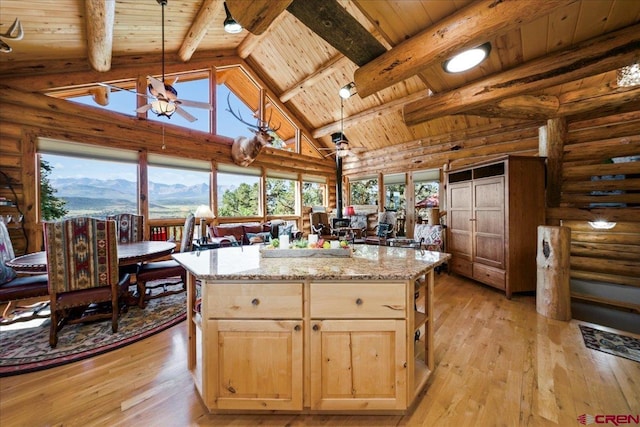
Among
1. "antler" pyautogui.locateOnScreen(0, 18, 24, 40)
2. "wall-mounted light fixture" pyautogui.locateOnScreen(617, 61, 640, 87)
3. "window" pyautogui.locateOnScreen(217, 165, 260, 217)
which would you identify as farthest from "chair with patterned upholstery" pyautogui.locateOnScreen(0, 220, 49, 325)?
"wall-mounted light fixture" pyautogui.locateOnScreen(617, 61, 640, 87)

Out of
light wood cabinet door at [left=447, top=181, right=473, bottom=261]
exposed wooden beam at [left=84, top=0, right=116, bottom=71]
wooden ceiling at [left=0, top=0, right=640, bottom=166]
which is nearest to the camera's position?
wooden ceiling at [left=0, top=0, right=640, bottom=166]

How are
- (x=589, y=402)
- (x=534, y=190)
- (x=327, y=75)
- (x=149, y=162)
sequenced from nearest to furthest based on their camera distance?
(x=589, y=402) < (x=534, y=190) < (x=149, y=162) < (x=327, y=75)

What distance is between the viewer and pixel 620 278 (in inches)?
128

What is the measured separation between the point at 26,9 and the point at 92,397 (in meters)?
4.12

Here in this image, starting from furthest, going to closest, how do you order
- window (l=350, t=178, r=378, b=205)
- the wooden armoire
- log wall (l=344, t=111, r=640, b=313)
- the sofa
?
window (l=350, t=178, r=378, b=205), the sofa, the wooden armoire, log wall (l=344, t=111, r=640, b=313)

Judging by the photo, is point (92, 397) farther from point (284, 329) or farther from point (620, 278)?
point (620, 278)

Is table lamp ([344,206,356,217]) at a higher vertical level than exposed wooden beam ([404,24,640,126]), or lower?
lower

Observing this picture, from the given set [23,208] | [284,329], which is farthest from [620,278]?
[23,208]

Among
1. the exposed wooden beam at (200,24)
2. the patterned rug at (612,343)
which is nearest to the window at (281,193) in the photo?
the exposed wooden beam at (200,24)

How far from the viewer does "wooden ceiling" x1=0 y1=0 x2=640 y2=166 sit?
167 cm

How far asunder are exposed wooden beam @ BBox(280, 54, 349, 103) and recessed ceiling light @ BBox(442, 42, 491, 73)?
3.77 metres

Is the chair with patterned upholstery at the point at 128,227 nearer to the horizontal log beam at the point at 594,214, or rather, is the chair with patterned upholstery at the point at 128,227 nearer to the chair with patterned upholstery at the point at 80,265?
the chair with patterned upholstery at the point at 80,265

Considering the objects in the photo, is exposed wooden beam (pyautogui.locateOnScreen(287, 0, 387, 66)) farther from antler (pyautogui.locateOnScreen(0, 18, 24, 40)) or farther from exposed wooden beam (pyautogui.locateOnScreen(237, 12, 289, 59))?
exposed wooden beam (pyautogui.locateOnScreen(237, 12, 289, 59))

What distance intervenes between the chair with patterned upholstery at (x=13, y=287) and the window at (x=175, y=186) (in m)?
2.20
